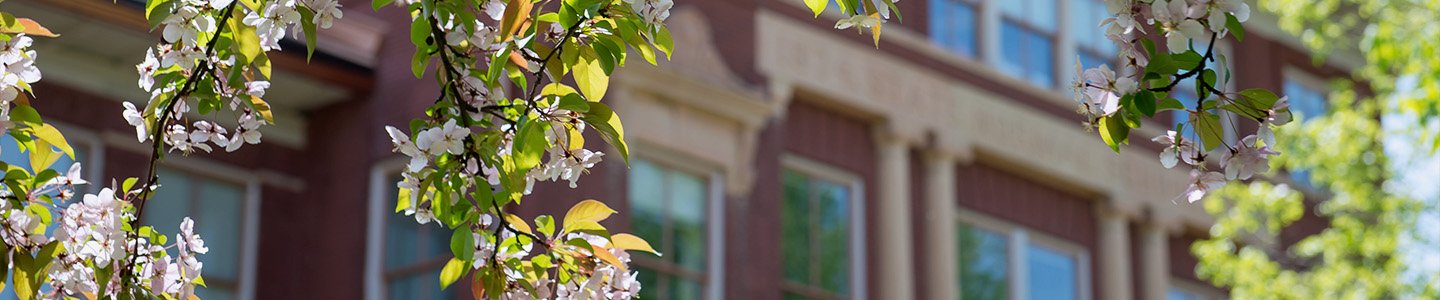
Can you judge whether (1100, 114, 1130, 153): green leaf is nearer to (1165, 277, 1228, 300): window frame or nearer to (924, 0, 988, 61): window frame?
(924, 0, 988, 61): window frame

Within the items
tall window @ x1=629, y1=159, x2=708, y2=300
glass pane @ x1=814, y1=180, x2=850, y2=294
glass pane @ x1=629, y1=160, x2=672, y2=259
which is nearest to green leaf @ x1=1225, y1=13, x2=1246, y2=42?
tall window @ x1=629, y1=159, x2=708, y2=300

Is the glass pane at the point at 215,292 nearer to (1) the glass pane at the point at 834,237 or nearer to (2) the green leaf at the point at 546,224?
(1) the glass pane at the point at 834,237

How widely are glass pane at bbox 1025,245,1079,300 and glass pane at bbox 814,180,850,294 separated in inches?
94.2

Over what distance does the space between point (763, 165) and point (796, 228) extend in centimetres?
72

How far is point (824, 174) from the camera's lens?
14062mm

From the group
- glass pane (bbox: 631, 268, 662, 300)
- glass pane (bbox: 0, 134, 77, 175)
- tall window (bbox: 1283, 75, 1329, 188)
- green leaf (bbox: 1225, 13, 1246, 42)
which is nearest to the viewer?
green leaf (bbox: 1225, 13, 1246, 42)

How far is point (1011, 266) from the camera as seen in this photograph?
50.5ft

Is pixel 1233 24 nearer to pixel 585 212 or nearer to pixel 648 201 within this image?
pixel 585 212

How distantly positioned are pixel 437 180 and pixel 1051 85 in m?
13.7

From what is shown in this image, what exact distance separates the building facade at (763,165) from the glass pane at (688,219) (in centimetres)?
2

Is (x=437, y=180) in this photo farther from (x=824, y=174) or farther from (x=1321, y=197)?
(x=1321, y=197)

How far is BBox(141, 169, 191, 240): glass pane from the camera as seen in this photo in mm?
11641

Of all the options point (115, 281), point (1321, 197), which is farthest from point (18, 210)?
point (1321, 197)

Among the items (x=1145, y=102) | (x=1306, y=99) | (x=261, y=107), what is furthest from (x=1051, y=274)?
(x=1145, y=102)
